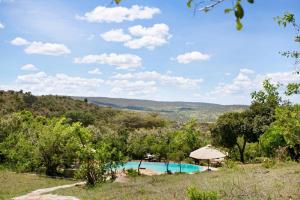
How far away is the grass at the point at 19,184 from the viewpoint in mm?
23559

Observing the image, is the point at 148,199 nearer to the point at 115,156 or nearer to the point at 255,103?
the point at 115,156

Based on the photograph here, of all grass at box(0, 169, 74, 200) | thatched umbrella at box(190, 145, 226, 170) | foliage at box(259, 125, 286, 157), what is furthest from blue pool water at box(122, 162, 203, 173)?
grass at box(0, 169, 74, 200)

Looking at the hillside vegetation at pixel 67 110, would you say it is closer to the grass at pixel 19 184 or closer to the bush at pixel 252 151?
the bush at pixel 252 151

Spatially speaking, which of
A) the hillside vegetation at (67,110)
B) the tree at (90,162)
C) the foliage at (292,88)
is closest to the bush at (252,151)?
the tree at (90,162)

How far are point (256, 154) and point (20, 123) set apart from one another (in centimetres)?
2528

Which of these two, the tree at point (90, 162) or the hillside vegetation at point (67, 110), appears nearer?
the tree at point (90, 162)

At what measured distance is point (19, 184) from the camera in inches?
1072

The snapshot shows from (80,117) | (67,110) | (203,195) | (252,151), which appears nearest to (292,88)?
(203,195)

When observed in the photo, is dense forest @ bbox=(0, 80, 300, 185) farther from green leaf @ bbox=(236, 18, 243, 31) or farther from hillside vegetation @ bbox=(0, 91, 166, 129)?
hillside vegetation @ bbox=(0, 91, 166, 129)

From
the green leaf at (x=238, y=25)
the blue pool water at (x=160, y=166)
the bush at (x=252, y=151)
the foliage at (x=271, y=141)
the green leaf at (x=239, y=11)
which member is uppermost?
the green leaf at (x=239, y=11)

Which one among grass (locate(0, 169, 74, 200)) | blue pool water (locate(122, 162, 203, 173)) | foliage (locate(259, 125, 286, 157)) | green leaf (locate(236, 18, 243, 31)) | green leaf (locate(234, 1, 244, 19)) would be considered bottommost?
blue pool water (locate(122, 162, 203, 173))

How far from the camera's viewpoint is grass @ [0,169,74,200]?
77.3ft

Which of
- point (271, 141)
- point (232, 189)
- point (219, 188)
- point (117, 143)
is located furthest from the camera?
point (117, 143)

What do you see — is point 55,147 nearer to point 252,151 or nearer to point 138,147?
point 138,147
